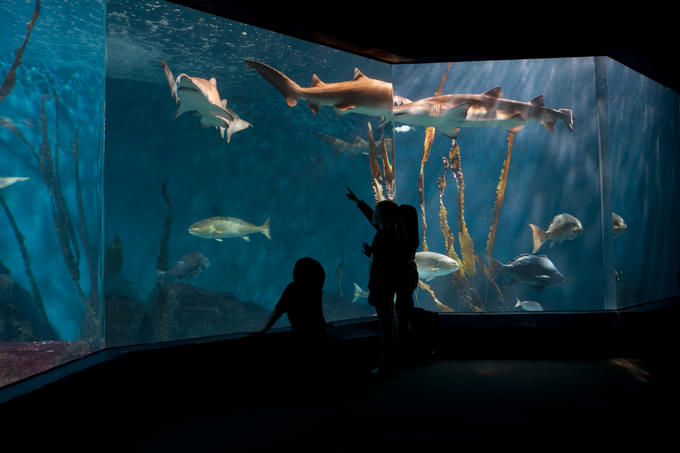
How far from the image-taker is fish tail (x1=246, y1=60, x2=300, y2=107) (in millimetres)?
4055

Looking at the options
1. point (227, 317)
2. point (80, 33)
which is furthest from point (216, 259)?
point (80, 33)

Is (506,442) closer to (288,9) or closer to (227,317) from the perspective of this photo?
(288,9)

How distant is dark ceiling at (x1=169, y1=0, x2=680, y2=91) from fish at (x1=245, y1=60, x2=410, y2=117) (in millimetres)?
459

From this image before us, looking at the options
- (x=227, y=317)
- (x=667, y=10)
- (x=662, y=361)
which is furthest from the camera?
(x=227, y=317)

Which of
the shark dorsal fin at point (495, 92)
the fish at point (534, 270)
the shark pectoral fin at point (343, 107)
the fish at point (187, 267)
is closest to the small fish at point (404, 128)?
the shark dorsal fin at point (495, 92)

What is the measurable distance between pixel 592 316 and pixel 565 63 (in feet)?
13.0

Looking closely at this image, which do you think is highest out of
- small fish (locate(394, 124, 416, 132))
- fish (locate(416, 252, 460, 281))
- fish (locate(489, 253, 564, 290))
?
small fish (locate(394, 124, 416, 132))

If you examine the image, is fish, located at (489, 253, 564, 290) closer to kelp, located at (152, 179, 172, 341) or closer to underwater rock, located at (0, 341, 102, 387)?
kelp, located at (152, 179, 172, 341)

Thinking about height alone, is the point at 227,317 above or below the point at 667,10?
below

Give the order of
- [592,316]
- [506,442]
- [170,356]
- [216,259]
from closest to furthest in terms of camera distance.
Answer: [506,442]
[170,356]
[592,316]
[216,259]

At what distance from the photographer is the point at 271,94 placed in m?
8.12

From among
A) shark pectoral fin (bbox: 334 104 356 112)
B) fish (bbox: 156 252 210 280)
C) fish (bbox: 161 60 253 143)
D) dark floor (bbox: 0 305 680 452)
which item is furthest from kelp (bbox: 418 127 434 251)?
fish (bbox: 156 252 210 280)

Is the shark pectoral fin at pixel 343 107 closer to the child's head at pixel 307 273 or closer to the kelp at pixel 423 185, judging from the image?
the kelp at pixel 423 185

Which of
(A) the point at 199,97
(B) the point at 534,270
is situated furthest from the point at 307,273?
(B) the point at 534,270
